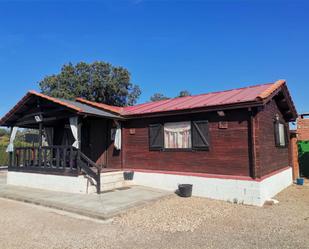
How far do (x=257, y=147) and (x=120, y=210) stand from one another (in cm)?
426

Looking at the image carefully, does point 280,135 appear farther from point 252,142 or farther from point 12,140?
point 12,140

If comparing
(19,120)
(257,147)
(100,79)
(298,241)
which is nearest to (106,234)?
(298,241)

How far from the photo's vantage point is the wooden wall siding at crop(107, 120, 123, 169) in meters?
11.2

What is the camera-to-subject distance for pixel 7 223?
606cm

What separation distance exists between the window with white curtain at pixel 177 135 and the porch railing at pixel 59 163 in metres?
2.63

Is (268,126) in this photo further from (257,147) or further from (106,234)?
(106,234)

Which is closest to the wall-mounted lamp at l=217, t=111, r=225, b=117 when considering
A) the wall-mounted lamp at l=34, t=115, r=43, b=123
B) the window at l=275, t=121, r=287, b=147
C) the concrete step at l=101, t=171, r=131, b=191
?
the window at l=275, t=121, r=287, b=147

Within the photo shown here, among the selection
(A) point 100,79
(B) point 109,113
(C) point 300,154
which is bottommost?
(C) point 300,154

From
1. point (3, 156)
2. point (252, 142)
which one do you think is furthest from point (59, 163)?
point (3, 156)

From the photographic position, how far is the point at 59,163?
35.8 ft

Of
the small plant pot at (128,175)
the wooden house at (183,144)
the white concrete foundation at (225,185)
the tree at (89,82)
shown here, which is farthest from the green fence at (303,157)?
the tree at (89,82)

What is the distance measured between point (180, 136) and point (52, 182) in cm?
509

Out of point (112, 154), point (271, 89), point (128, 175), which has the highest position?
point (271, 89)

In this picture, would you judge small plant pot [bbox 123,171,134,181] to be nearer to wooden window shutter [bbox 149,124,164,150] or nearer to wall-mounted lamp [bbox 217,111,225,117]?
wooden window shutter [bbox 149,124,164,150]
